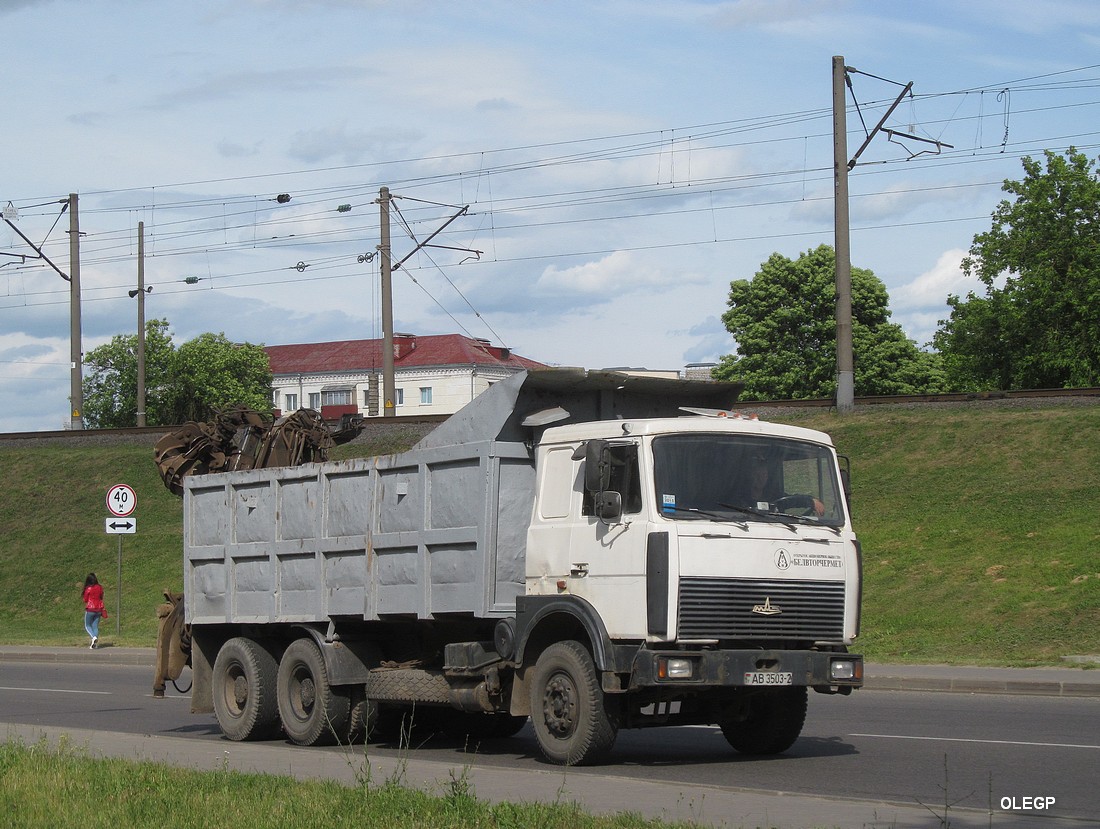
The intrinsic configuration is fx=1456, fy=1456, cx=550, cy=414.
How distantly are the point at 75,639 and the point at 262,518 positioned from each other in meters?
18.8

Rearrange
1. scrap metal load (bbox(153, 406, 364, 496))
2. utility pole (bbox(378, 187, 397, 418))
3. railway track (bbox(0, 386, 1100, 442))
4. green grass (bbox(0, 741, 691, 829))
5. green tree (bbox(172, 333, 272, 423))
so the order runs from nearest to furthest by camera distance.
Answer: green grass (bbox(0, 741, 691, 829)) < scrap metal load (bbox(153, 406, 364, 496)) < railway track (bbox(0, 386, 1100, 442)) < utility pole (bbox(378, 187, 397, 418)) < green tree (bbox(172, 333, 272, 423))

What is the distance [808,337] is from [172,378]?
44.1 meters

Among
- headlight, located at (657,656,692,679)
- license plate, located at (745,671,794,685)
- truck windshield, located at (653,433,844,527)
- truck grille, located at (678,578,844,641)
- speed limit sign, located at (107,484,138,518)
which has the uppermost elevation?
truck windshield, located at (653,433,844,527)

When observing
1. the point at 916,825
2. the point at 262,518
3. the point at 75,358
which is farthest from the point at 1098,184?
the point at 916,825

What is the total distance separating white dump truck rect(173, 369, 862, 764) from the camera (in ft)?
33.8

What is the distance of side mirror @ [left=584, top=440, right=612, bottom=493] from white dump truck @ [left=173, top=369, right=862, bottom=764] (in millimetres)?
17

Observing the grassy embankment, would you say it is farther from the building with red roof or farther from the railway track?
the building with red roof

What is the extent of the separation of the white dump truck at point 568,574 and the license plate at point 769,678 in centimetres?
2

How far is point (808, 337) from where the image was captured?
71375 millimetres

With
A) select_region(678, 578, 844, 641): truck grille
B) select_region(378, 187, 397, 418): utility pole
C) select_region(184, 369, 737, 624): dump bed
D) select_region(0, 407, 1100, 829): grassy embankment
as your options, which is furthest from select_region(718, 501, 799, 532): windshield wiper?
select_region(378, 187, 397, 418): utility pole

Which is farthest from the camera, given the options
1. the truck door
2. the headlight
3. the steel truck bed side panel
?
the steel truck bed side panel

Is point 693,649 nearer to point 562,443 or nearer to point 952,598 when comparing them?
point 562,443

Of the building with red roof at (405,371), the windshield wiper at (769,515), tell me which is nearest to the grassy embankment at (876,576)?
the windshield wiper at (769,515)

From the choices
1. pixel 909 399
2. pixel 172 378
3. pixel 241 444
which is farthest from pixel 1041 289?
pixel 172 378
